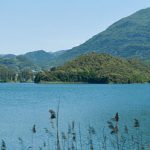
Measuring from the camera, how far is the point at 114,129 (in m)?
13.5

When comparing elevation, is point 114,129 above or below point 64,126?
above

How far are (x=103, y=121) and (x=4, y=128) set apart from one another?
13857mm

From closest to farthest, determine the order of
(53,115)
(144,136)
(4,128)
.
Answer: (53,115) < (144,136) < (4,128)

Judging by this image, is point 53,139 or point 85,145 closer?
point 85,145

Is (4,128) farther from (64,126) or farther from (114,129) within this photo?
(114,129)

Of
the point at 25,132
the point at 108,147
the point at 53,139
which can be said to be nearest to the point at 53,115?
the point at 108,147

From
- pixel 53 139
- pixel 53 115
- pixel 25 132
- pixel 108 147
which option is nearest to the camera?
pixel 53 115


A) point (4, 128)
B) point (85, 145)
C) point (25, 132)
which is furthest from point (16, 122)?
point (85, 145)

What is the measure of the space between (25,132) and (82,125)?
28.8ft

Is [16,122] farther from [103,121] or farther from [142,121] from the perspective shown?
[142,121]

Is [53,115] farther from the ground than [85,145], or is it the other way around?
[53,115]

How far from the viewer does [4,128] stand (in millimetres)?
51781

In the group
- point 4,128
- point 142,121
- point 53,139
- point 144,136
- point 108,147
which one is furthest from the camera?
point 142,121

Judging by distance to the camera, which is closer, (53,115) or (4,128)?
(53,115)
